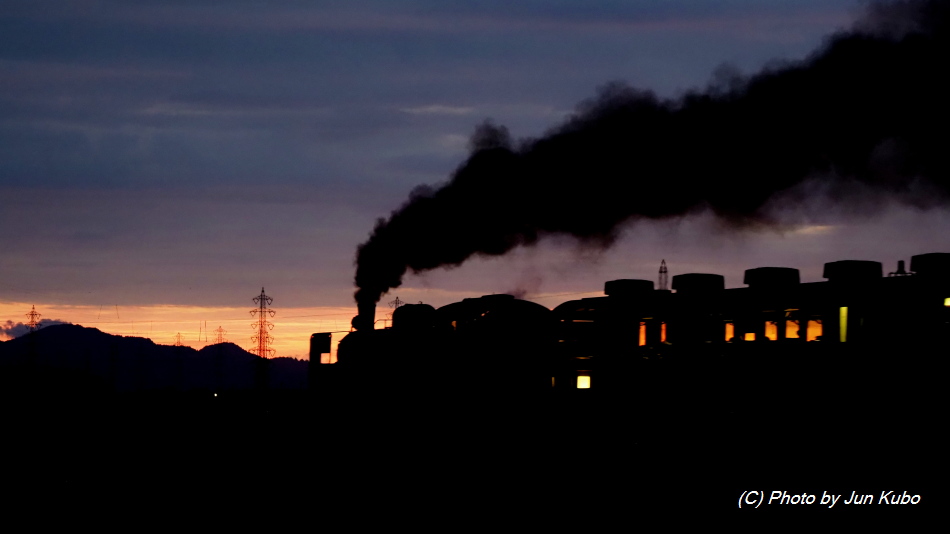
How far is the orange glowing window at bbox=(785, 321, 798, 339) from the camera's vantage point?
27.6 metres

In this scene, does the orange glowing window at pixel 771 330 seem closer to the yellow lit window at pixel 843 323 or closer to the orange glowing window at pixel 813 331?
the orange glowing window at pixel 813 331

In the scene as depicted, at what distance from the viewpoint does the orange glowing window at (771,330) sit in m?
28.1

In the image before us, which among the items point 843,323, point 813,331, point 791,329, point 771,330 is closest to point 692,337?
point 771,330

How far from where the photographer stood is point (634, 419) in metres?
31.7

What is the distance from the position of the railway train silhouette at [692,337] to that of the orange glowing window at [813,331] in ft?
0.12

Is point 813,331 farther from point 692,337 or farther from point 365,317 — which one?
point 365,317

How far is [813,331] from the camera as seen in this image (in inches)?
1067

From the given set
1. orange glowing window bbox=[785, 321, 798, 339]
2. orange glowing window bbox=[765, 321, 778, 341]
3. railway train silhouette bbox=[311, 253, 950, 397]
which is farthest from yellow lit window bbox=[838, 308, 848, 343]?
orange glowing window bbox=[765, 321, 778, 341]

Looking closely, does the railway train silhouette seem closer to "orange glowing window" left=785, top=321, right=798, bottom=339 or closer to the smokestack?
"orange glowing window" left=785, top=321, right=798, bottom=339

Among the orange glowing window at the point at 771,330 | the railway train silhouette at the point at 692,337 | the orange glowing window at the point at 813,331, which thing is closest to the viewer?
the railway train silhouette at the point at 692,337

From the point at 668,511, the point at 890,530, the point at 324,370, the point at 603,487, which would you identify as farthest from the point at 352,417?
the point at 890,530

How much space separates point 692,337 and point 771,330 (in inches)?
112

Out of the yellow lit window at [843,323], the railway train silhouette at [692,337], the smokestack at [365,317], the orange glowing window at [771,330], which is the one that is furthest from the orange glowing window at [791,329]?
the smokestack at [365,317]

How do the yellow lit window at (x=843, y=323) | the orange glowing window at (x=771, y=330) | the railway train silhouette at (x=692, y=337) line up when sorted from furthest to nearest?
the orange glowing window at (x=771, y=330) → the yellow lit window at (x=843, y=323) → the railway train silhouette at (x=692, y=337)
